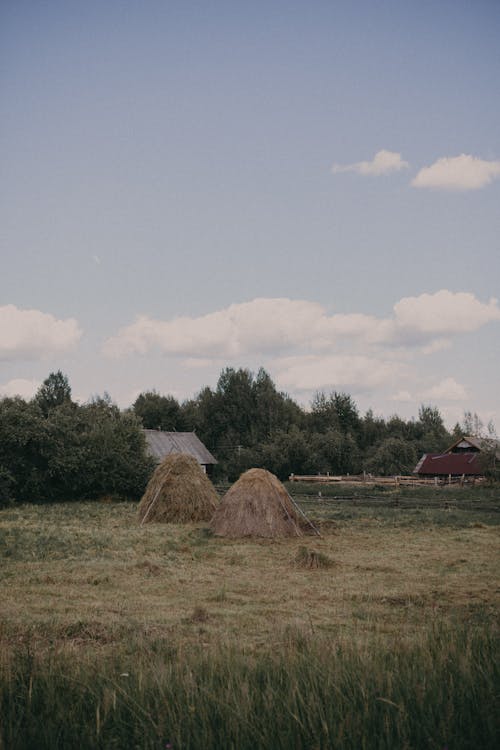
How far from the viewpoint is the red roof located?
175 ft

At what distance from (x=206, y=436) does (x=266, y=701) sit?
7056 centimetres

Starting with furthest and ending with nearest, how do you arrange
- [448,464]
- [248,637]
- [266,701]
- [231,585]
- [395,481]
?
[448,464], [395,481], [231,585], [248,637], [266,701]

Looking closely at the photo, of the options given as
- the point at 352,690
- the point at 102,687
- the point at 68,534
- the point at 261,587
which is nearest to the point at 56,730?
the point at 102,687

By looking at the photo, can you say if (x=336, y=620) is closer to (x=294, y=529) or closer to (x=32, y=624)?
(x=32, y=624)

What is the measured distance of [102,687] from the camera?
387 centimetres

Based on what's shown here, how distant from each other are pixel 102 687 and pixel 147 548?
11623 millimetres

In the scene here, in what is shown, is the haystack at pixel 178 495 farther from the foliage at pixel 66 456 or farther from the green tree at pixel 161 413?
the green tree at pixel 161 413

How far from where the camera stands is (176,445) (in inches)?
2109

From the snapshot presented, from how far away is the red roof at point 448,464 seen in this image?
53.4 m

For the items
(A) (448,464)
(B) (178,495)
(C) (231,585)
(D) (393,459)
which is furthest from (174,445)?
(C) (231,585)

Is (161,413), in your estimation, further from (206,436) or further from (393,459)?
(393,459)

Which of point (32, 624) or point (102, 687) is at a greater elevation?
point (102, 687)

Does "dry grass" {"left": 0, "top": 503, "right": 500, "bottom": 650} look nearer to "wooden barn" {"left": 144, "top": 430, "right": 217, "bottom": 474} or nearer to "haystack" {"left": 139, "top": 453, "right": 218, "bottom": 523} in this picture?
"haystack" {"left": 139, "top": 453, "right": 218, "bottom": 523}

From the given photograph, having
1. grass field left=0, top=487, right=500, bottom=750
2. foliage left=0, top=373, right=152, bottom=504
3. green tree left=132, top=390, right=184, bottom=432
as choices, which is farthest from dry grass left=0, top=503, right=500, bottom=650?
green tree left=132, top=390, right=184, bottom=432
